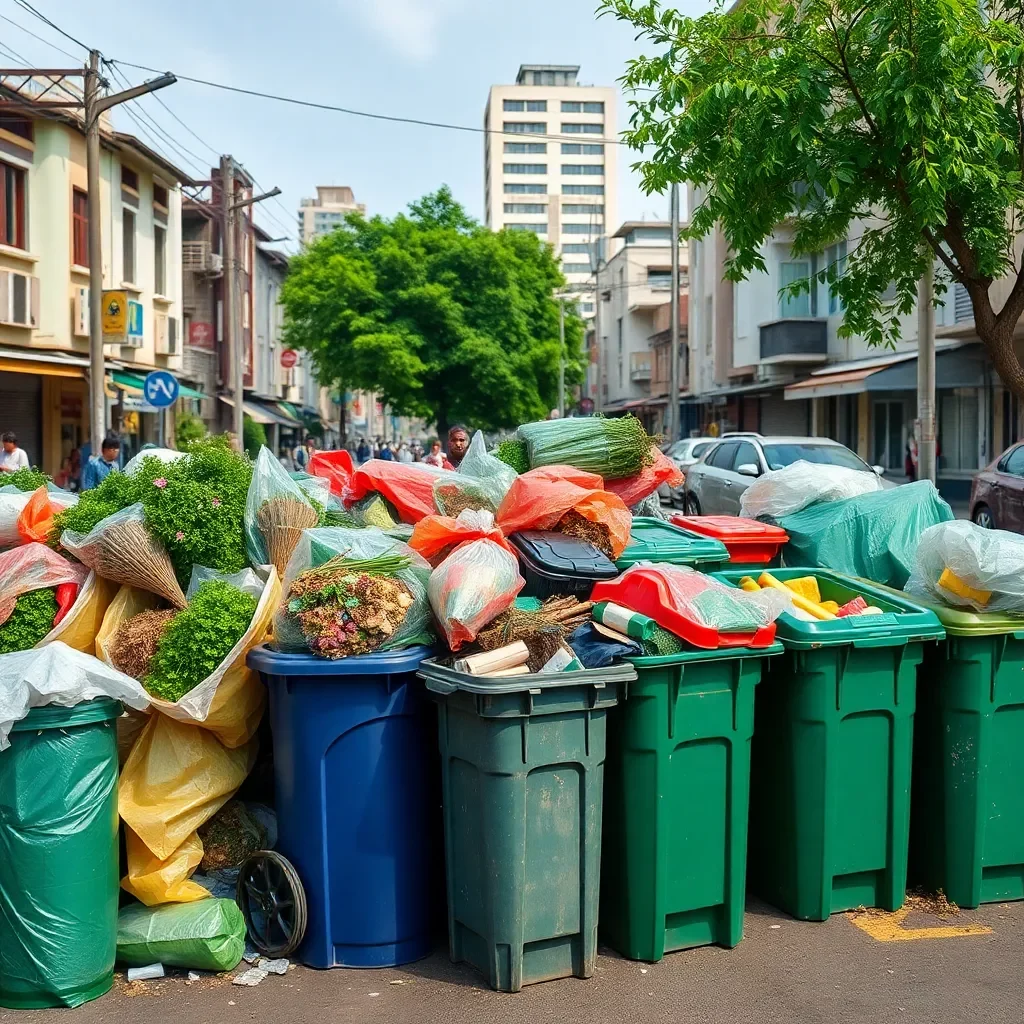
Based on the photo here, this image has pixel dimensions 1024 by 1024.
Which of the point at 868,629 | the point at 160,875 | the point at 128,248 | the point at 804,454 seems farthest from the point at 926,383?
the point at 128,248

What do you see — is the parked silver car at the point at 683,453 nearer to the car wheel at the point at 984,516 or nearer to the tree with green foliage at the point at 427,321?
the car wheel at the point at 984,516

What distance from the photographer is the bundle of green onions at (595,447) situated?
645 cm

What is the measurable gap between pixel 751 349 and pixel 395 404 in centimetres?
1055

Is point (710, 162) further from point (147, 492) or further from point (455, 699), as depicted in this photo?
point (455, 699)

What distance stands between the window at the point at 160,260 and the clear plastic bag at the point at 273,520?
25298 mm

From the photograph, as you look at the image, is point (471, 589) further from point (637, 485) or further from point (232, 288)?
point (232, 288)

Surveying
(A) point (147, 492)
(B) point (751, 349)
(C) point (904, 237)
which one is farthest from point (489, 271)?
(A) point (147, 492)

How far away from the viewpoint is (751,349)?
35.2 meters

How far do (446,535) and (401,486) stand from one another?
1.31m

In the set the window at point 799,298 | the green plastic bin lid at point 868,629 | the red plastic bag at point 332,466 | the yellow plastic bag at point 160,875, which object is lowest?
the yellow plastic bag at point 160,875

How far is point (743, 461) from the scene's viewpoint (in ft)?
55.6

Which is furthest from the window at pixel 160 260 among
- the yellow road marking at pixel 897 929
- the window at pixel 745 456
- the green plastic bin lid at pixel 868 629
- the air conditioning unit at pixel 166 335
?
the yellow road marking at pixel 897 929

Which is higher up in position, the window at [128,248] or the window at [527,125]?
the window at [527,125]

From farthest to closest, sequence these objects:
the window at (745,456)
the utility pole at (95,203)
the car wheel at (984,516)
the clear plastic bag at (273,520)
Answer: the utility pole at (95,203) < the window at (745,456) < the car wheel at (984,516) < the clear plastic bag at (273,520)
